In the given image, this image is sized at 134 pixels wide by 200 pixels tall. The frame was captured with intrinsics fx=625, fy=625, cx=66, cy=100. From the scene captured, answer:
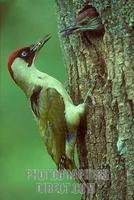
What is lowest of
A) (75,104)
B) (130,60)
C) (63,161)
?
(63,161)

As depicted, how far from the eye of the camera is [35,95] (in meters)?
1.82

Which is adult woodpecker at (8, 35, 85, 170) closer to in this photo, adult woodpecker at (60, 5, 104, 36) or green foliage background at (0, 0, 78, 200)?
green foliage background at (0, 0, 78, 200)

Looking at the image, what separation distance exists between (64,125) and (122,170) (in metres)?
0.22

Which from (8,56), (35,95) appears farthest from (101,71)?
(8,56)

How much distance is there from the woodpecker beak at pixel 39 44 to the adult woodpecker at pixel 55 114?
8cm

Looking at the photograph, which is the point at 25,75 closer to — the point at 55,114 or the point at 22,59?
the point at 22,59

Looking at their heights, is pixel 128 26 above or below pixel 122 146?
above

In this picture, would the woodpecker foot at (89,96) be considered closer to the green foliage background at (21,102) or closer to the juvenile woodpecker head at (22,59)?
the green foliage background at (21,102)

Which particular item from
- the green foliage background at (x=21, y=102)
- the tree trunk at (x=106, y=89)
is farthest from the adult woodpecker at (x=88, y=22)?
the green foliage background at (x=21, y=102)

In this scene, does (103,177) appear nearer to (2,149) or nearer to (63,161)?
(63,161)

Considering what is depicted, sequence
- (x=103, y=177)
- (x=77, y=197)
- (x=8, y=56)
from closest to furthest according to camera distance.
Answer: (x=103, y=177) → (x=77, y=197) → (x=8, y=56)

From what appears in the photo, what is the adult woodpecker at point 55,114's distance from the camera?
178 cm

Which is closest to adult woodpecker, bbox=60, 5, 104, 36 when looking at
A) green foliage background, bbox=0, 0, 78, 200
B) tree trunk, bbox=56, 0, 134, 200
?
tree trunk, bbox=56, 0, 134, 200

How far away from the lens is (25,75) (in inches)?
72.6
